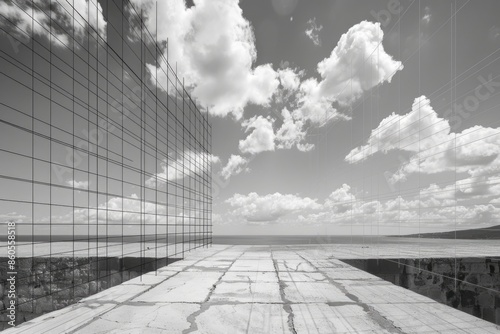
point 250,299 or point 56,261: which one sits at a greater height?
point 250,299

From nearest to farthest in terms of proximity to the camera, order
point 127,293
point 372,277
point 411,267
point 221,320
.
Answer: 1. point 221,320
2. point 127,293
3. point 372,277
4. point 411,267

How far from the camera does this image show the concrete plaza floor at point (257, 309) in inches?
164

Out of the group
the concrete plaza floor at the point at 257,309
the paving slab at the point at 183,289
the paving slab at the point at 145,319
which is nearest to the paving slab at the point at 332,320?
the concrete plaza floor at the point at 257,309

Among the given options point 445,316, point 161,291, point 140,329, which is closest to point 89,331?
point 140,329

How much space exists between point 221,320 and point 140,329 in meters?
1.15

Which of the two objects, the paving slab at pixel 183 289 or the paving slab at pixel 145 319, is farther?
the paving slab at pixel 183 289

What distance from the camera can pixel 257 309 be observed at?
4996 mm

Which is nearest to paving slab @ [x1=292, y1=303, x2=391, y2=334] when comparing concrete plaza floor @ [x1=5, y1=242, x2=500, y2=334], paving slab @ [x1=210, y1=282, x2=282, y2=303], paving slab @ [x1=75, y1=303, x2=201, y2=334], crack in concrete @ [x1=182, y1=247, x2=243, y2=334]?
concrete plaza floor @ [x1=5, y1=242, x2=500, y2=334]

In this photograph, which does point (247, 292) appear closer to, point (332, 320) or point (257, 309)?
point (257, 309)

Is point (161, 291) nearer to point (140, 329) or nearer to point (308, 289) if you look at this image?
point (140, 329)

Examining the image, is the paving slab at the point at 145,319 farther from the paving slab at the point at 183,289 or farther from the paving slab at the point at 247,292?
the paving slab at the point at 247,292

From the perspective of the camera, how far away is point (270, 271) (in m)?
8.58

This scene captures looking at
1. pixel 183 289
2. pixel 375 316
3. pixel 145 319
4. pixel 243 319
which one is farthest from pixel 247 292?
pixel 375 316

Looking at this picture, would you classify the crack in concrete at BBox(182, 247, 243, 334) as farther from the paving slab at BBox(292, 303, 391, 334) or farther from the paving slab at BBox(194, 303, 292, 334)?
the paving slab at BBox(292, 303, 391, 334)
